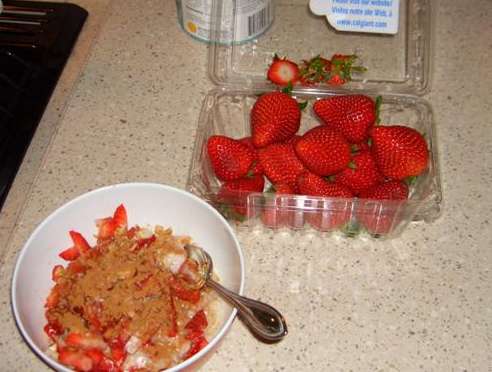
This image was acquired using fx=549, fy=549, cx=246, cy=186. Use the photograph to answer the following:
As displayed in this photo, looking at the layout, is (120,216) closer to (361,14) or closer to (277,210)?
(277,210)

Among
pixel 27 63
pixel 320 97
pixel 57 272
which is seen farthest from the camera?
pixel 27 63

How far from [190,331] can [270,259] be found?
17 cm

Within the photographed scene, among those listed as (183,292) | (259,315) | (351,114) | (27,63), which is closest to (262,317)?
(259,315)

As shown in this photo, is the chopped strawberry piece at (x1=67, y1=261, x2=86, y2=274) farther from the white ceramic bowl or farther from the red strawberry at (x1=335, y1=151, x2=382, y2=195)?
the red strawberry at (x1=335, y1=151, x2=382, y2=195)

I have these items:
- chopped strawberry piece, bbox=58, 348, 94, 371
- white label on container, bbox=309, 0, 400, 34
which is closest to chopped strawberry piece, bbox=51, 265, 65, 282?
chopped strawberry piece, bbox=58, 348, 94, 371

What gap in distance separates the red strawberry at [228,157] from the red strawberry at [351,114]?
146 mm

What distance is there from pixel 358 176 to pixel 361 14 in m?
0.28

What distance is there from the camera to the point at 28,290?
2.22 feet

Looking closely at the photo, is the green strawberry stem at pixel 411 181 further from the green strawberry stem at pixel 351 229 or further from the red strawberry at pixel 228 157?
the red strawberry at pixel 228 157

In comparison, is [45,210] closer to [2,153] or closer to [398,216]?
[2,153]

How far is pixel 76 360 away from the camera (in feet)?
2.02

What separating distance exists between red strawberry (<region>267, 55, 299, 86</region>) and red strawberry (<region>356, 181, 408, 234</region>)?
24 cm

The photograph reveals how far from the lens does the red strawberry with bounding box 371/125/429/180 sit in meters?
0.77

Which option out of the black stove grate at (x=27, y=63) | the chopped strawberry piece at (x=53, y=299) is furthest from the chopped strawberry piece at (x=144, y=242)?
the black stove grate at (x=27, y=63)
